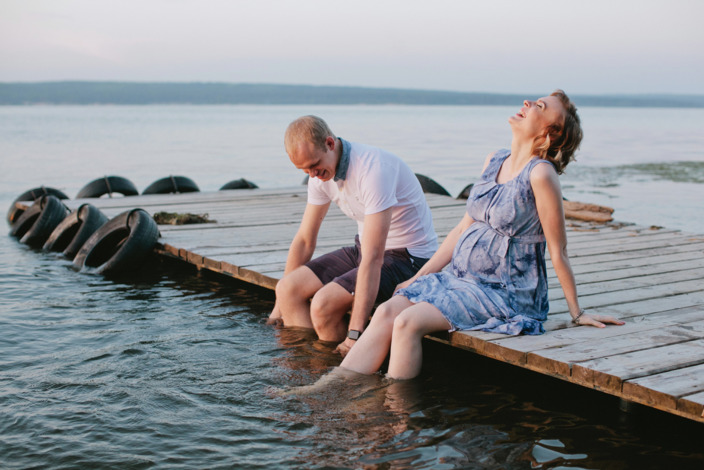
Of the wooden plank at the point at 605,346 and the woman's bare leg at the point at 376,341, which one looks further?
the woman's bare leg at the point at 376,341

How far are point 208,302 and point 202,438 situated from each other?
8.98ft

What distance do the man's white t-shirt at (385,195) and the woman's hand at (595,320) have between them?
0.99m

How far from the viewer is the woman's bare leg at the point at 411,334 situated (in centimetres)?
369

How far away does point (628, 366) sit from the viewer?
3.35 meters

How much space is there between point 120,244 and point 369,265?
4576 mm

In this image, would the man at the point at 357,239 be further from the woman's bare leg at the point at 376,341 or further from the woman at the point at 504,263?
the woman at the point at 504,263

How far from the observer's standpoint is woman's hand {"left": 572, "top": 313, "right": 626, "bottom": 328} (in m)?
3.95

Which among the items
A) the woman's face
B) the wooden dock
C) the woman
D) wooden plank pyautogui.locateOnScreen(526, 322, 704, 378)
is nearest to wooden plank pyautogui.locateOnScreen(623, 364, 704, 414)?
the wooden dock

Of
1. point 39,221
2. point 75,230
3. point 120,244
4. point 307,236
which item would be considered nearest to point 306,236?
point 307,236

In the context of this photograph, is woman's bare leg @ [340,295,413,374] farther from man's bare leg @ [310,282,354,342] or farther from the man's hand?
man's bare leg @ [310,282,354,342]

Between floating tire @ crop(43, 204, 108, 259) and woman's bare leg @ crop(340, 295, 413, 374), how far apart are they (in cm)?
507

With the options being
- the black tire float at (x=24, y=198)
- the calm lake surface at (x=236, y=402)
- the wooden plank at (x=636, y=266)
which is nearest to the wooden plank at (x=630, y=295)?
the wooden plank at (x=636, y=266)

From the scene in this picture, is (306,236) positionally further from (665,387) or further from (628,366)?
(665,387)

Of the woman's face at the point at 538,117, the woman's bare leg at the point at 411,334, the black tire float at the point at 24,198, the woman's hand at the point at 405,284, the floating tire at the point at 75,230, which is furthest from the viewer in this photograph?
the black tire float at the point at 24,198
